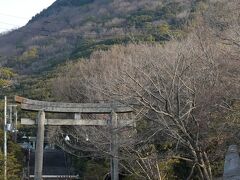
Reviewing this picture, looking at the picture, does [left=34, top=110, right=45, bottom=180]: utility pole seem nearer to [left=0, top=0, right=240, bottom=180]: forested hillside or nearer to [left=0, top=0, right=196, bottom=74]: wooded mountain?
[left=0, top=0, right=240, bottom=180]: forested hillside

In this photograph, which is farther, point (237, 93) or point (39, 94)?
point (39, 94)

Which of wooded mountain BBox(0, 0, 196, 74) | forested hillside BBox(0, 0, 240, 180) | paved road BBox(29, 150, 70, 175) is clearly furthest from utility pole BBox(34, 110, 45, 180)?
wooded mountain BBox(0, 0, 196, 74)

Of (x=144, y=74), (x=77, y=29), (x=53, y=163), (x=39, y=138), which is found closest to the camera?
(x=144, y=74)

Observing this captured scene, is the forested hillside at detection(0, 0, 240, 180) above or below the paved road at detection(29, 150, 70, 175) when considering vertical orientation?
above

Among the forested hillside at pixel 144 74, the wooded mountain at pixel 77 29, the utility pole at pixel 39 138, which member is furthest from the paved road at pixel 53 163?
the wooded mountain at pixel 77 29

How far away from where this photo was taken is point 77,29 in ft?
199

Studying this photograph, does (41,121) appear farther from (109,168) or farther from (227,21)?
(227,21)

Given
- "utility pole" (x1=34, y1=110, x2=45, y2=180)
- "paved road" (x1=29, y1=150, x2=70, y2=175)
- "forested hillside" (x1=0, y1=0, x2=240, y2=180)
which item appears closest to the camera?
"forested hillside" (x1=0, y1=0, x2=240, y2=180)

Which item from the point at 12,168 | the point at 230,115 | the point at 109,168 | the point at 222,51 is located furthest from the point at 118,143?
the point at 12,168

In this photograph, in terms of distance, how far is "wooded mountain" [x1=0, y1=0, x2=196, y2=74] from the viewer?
4662 cm

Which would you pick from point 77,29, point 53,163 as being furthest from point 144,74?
point 77,29

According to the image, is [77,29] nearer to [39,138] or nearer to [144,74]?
[39,138]

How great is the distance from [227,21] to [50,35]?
56769 mm

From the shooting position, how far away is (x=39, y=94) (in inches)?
1417
